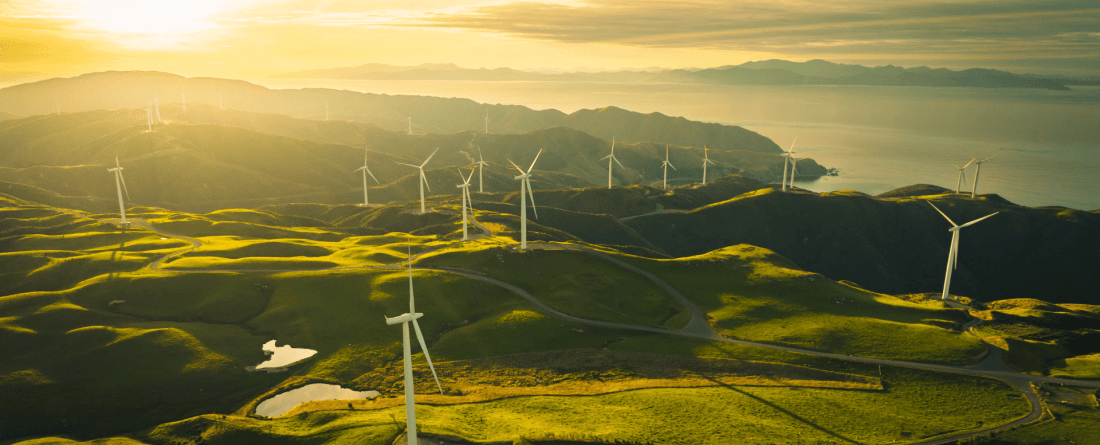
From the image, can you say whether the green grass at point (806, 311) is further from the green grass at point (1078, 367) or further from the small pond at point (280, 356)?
the small pond at point (280, 356)

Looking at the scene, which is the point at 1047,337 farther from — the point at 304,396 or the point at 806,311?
the point at 304,396

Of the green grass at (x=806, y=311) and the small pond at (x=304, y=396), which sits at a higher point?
the green grass at (x=806, y=311)

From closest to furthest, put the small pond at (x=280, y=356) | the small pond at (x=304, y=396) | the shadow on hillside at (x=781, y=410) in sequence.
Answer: the shadow on hillside at (x=781, y=410) → the small pond at (x=304, y=396) → the small pond at (x=280, y=356)

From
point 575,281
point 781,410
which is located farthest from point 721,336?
point 575,281

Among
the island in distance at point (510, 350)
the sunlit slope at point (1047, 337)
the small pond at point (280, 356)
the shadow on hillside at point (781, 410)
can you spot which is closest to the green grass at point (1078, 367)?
the sunlit slope at point (1047, 337)

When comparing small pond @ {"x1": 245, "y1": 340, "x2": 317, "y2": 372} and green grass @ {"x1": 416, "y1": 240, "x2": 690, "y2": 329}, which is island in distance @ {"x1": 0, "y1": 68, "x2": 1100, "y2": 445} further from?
small pond @ {"x1": 245, "y1": 340, "x2": 317, "y2": 372}

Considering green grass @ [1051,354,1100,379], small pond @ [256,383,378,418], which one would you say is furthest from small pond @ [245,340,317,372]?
green grass @ [1051,354,1100,379]
